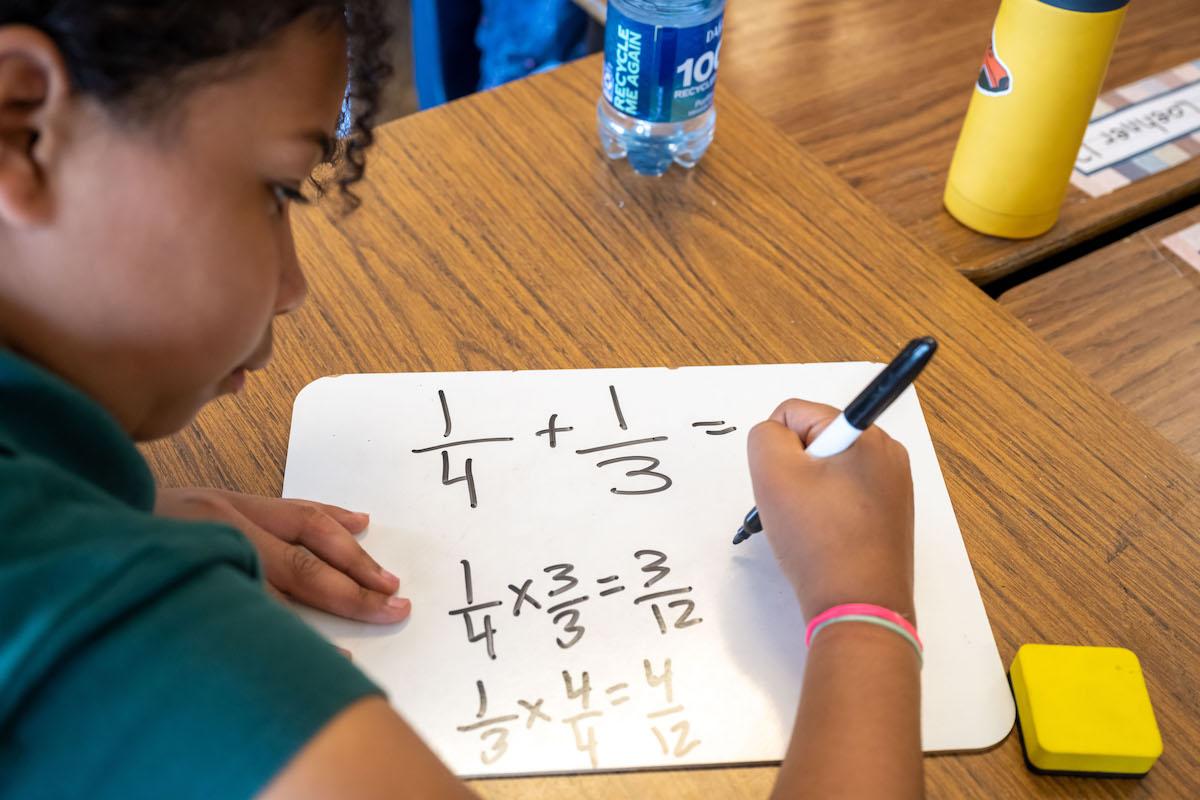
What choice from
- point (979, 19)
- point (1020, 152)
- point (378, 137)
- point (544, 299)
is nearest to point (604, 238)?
point (544, 299)

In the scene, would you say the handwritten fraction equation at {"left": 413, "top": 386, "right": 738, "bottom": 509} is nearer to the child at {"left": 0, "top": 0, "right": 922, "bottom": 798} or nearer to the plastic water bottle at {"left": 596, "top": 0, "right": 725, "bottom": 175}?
the child at {"left": 0, "top": 0, "right": 922, "bottom": 798}

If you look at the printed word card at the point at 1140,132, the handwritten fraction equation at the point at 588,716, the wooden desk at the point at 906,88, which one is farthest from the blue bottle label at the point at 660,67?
the handwritten fraction equation at the point at 588,716

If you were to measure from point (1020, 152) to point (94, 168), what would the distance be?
684 mm

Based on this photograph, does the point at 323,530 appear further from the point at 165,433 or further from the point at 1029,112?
the point at 1029,112

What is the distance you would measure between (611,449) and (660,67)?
1.05 ft

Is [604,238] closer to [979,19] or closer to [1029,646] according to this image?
[1029,646]

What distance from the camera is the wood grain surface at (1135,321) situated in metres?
0.78

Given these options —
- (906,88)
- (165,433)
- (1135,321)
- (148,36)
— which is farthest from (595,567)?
(906,88)

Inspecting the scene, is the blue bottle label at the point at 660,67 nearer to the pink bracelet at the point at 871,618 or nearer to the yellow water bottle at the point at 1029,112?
the yellow water bottle at the point at 1029,112

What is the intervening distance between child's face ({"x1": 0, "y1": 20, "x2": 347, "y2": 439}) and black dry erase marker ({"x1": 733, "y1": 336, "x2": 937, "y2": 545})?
32 centimetres

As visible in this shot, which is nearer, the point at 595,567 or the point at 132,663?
the point at 132,663

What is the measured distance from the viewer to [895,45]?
1.09 meters

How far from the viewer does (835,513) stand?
2.03 feet

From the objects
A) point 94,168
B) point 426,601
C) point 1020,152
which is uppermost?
point 94,168
